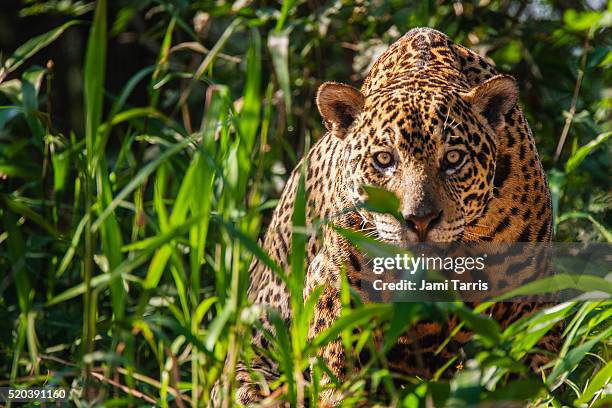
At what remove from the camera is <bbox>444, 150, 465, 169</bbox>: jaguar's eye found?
3.73 metres

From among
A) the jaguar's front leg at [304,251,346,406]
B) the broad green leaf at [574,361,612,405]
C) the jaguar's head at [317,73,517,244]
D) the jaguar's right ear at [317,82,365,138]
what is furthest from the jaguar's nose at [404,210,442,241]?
the broad green leaf at [574,361,612,405]

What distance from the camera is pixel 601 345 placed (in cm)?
366

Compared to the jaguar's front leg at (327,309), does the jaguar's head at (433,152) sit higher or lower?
higher

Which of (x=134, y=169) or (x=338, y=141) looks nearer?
(x=338, y=141)

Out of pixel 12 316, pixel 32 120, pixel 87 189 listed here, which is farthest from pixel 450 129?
pixel 12 316

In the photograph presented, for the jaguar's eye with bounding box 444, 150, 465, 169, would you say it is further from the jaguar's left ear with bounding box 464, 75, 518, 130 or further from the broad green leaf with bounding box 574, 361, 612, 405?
the broad green leaf with bounding box 574, 361, 612, 405

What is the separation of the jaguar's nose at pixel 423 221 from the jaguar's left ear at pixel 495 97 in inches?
20.3

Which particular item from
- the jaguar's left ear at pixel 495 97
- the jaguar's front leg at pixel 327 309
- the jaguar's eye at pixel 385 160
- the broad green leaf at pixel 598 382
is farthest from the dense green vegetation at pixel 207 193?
the jaguar's left ear at pixel 495 97

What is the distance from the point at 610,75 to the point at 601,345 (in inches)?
109

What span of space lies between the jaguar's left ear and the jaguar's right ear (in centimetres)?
45

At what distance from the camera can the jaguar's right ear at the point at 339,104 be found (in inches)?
157

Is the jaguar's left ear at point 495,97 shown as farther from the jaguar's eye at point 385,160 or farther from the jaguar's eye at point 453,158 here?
the jaguar's eye at point 385,160

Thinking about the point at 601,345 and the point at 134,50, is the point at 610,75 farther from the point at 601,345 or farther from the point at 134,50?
the point at 134,50

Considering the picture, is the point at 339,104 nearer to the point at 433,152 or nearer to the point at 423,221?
the point at 433,152
